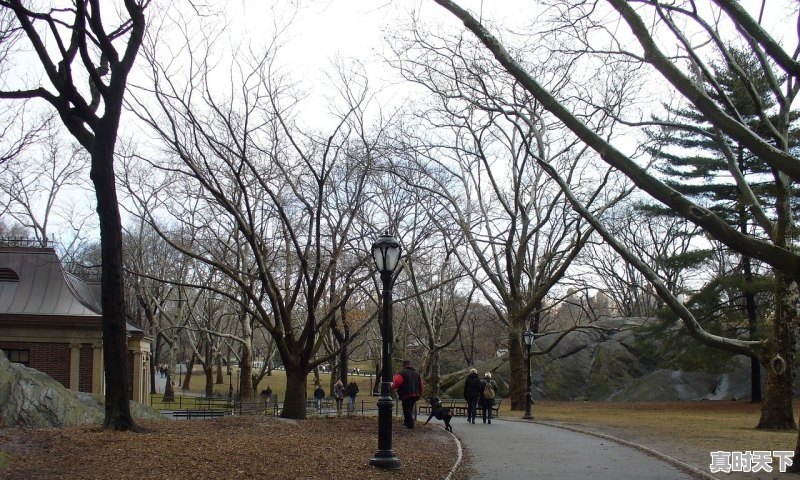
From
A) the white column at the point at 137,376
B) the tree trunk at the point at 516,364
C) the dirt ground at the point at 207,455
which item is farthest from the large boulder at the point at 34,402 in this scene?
the tree trunk at the point at 516,364

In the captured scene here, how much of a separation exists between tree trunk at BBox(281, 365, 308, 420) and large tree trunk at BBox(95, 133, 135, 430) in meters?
7.53

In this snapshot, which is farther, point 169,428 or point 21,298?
point 21,298

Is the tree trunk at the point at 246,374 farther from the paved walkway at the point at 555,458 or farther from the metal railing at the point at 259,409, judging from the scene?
the paved walkway at the point at 555,458

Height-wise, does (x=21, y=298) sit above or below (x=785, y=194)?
below

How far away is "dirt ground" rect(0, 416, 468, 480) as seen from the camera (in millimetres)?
8914

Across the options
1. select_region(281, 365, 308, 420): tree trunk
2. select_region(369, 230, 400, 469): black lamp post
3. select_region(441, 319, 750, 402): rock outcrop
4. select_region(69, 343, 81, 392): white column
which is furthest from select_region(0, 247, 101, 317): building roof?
select_region(441, 319, 750, 402): rock outcrop

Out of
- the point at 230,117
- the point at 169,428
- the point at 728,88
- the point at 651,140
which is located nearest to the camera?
the point at 169,428

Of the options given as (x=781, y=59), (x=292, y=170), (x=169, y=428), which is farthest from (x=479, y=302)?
(x=781, y=59)

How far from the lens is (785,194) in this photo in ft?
58.1

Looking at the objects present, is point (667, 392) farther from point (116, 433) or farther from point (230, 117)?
point (116, 433)

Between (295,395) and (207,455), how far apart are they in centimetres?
1041

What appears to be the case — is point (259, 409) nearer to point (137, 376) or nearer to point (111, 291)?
point (137, 376)

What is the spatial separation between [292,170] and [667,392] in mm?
24168

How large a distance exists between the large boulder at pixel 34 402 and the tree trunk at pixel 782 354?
15.2 metres
